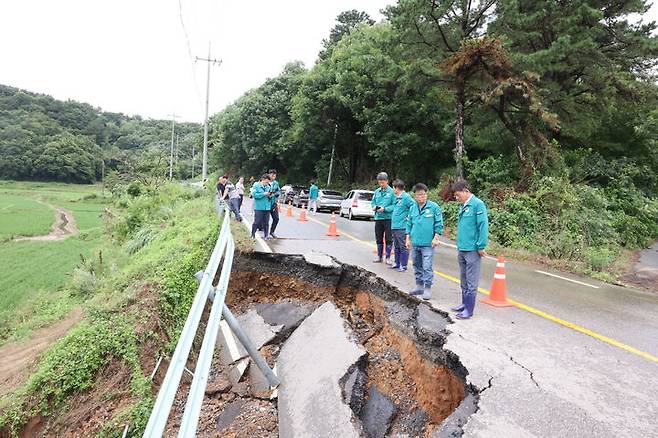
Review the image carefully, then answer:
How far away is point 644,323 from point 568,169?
490 inches

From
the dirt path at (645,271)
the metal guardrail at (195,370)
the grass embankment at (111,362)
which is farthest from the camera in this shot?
the dirt path at (645,271)

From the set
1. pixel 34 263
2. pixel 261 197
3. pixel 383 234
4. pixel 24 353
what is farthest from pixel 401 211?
pixel 34 263

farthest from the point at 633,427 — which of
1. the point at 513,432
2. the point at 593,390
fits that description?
the point at 513,432

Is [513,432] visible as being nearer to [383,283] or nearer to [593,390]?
[593,390]

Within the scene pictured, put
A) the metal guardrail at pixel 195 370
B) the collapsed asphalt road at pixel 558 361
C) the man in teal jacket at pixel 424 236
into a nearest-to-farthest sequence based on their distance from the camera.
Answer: the metal guardrail at pixel 195 370, the collapsed asphalt road at pixel 558 361, the man in teal jacket at pixel 424 236

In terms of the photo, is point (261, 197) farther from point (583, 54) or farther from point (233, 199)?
point (583, 54)

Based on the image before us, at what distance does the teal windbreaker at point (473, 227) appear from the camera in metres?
5.57

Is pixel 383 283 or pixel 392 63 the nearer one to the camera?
pixel 383 283

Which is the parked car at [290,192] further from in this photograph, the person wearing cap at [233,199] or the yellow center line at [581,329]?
the yellow center line at [581,329]

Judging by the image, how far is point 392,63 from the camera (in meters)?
21.5

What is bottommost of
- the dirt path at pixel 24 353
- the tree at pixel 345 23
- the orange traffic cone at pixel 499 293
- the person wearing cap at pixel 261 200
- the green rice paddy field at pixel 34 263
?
the green rice paddy field at pixel 34 263

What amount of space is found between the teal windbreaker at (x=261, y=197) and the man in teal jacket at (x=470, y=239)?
583 centimetres

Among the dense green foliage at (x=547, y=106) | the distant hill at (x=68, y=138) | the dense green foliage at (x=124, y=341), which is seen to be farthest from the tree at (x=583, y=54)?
the distant hill at (x=68, y=138)

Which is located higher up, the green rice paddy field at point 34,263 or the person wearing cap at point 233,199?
the person wearing cap at point 233,199
